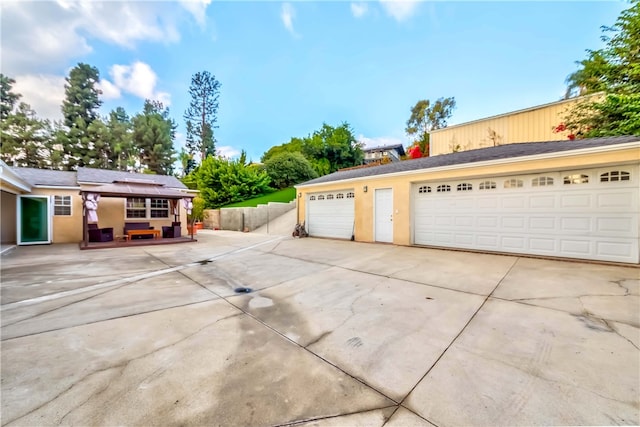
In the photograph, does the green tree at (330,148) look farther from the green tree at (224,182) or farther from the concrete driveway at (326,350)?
the concrete driveway at (326,350)

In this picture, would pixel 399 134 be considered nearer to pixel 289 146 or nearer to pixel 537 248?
pixel 289 146

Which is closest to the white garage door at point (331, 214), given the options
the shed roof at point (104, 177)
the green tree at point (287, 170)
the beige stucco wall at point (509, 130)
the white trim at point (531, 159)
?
the white trim at point (531, 159)

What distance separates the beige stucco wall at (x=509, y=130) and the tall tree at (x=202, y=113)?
24.2 metres

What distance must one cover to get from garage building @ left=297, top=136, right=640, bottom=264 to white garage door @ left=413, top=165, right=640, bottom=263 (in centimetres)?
2

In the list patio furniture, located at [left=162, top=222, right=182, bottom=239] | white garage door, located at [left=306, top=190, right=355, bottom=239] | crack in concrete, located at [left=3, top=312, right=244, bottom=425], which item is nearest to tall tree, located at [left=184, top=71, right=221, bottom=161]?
patio furniture, located at [left=162, top=222, right=182, bottom=239]

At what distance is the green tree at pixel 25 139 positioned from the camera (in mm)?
21559

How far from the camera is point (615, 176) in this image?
5.77 meters

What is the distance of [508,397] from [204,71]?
32.7 meters

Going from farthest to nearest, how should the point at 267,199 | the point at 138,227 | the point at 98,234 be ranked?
the point at 267,199 < the point at 138,227 < the point at 98,234

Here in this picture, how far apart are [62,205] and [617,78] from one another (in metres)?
22.2

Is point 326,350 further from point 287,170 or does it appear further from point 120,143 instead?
→ point 120,143

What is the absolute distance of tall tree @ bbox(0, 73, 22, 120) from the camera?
2220 cm

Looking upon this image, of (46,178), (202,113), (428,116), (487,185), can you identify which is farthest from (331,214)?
(202,113)

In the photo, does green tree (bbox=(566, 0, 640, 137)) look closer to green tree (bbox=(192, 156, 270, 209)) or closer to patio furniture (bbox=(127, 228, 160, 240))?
patio furniture (bbox=(127, 228, 160, 240))
